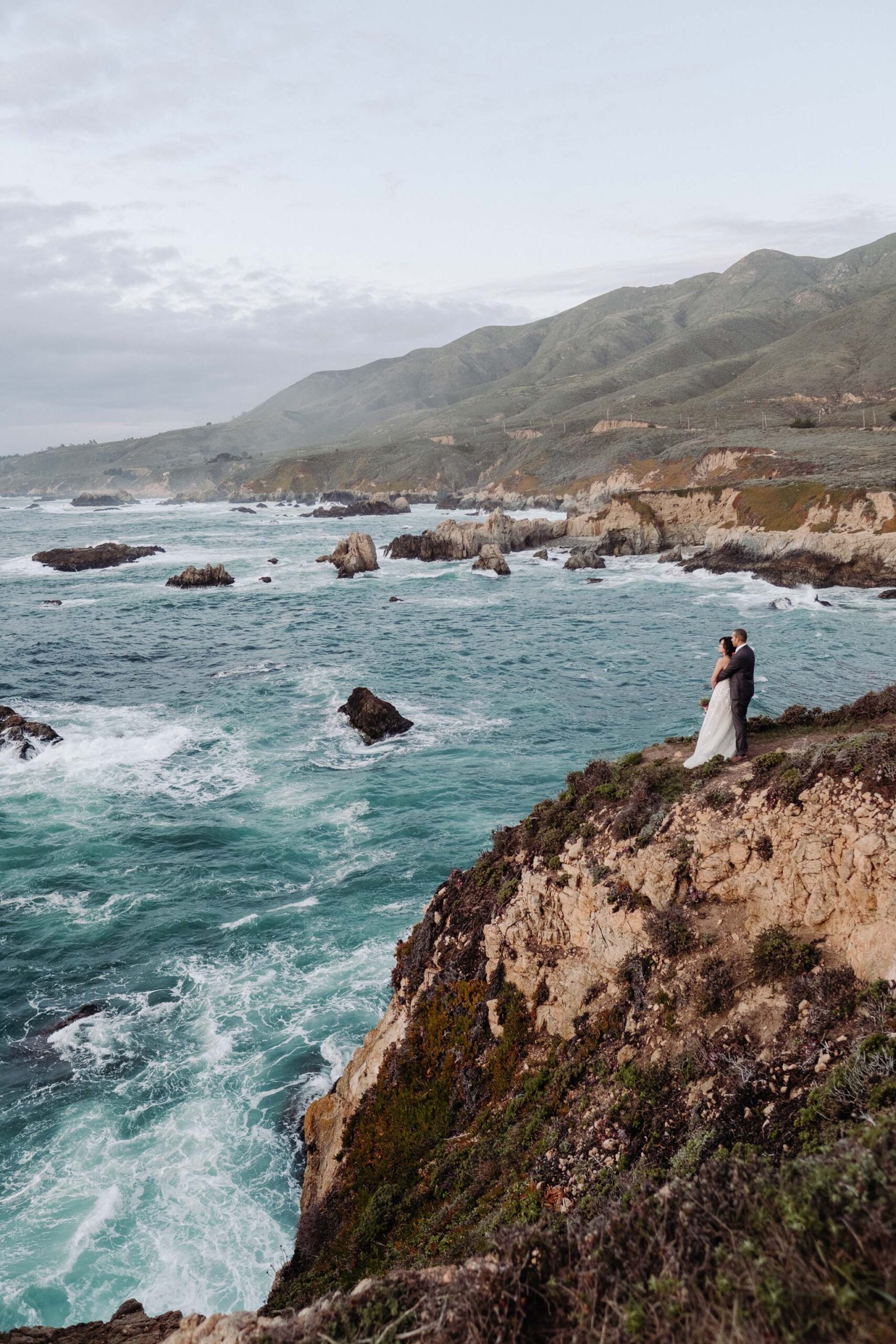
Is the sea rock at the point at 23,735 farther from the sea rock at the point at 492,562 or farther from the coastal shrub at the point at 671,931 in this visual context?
the sea rock at the point at 492,562

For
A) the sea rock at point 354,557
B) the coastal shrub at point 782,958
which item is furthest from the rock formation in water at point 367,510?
the coastal shrub at point 782,958

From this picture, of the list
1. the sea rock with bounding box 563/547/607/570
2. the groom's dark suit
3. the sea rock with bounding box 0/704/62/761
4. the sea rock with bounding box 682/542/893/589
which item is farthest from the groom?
the sea rock with bounding box 563/547/607/570

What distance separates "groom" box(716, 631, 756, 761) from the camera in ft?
34.5

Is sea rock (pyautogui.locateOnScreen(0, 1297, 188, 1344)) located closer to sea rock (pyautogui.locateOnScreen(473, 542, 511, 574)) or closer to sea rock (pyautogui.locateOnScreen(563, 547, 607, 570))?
sea rock (pyautogui.locateOnScreen(473, 542, 511, 574))

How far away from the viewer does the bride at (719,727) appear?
10.6m

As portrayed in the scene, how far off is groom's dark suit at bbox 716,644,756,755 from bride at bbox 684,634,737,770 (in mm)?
64

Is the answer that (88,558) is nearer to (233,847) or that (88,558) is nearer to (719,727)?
(233,847)

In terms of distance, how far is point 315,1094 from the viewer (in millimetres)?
13500

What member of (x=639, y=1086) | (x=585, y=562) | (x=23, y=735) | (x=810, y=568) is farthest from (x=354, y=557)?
(x=639, y=1086)

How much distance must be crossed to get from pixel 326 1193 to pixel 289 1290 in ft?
4.92

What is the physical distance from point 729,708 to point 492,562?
61.8 meters

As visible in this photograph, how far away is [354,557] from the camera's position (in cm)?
7256

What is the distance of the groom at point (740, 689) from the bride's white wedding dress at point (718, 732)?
66 mm

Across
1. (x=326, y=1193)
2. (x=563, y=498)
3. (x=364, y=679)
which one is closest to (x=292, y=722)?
A: (x=364, y=679)
